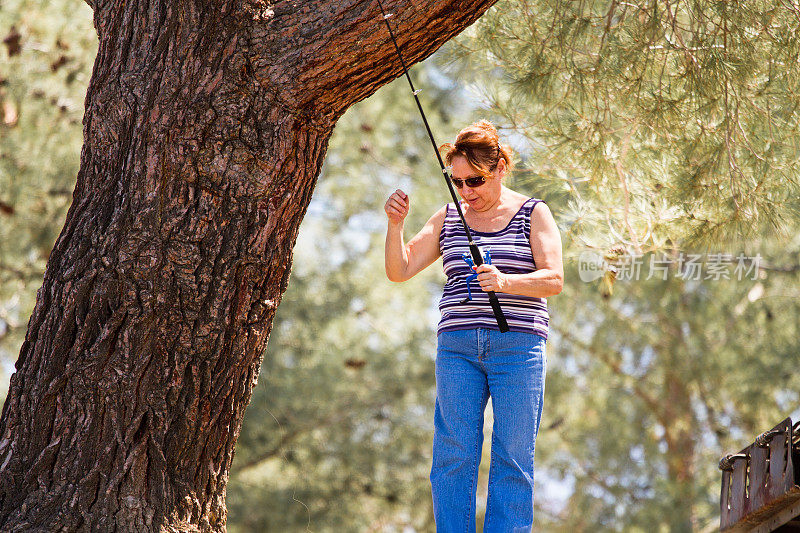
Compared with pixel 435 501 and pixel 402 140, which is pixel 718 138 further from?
pixel 402 140

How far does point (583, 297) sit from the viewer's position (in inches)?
319

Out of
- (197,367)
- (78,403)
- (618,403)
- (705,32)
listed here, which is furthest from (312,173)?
(618,403)

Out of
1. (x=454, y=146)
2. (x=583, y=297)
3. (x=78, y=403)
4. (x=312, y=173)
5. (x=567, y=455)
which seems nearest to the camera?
(x=78, y=403)

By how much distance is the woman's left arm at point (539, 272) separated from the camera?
2.06m

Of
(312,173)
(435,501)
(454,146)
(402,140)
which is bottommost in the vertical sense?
(435,501)

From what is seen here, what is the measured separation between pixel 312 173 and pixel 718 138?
6.23 feet

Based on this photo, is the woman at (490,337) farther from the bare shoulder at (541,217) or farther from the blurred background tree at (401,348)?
→ the blurred background tree at (401,348)

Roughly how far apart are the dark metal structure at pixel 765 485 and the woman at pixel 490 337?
90cm

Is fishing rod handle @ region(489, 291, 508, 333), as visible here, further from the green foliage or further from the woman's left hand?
the green foliage

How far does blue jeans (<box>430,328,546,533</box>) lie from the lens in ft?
6.96

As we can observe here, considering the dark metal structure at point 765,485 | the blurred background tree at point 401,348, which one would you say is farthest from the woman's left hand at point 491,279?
the blurred background tree at point 401,348

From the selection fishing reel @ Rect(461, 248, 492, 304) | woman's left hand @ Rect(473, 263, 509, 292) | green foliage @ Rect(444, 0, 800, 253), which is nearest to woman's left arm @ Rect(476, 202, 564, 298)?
woman's left hand @ Rect(473, 263, 509, 292)

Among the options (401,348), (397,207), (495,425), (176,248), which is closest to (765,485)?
(495,425)

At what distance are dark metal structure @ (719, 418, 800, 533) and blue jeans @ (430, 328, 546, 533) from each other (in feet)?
2.96
